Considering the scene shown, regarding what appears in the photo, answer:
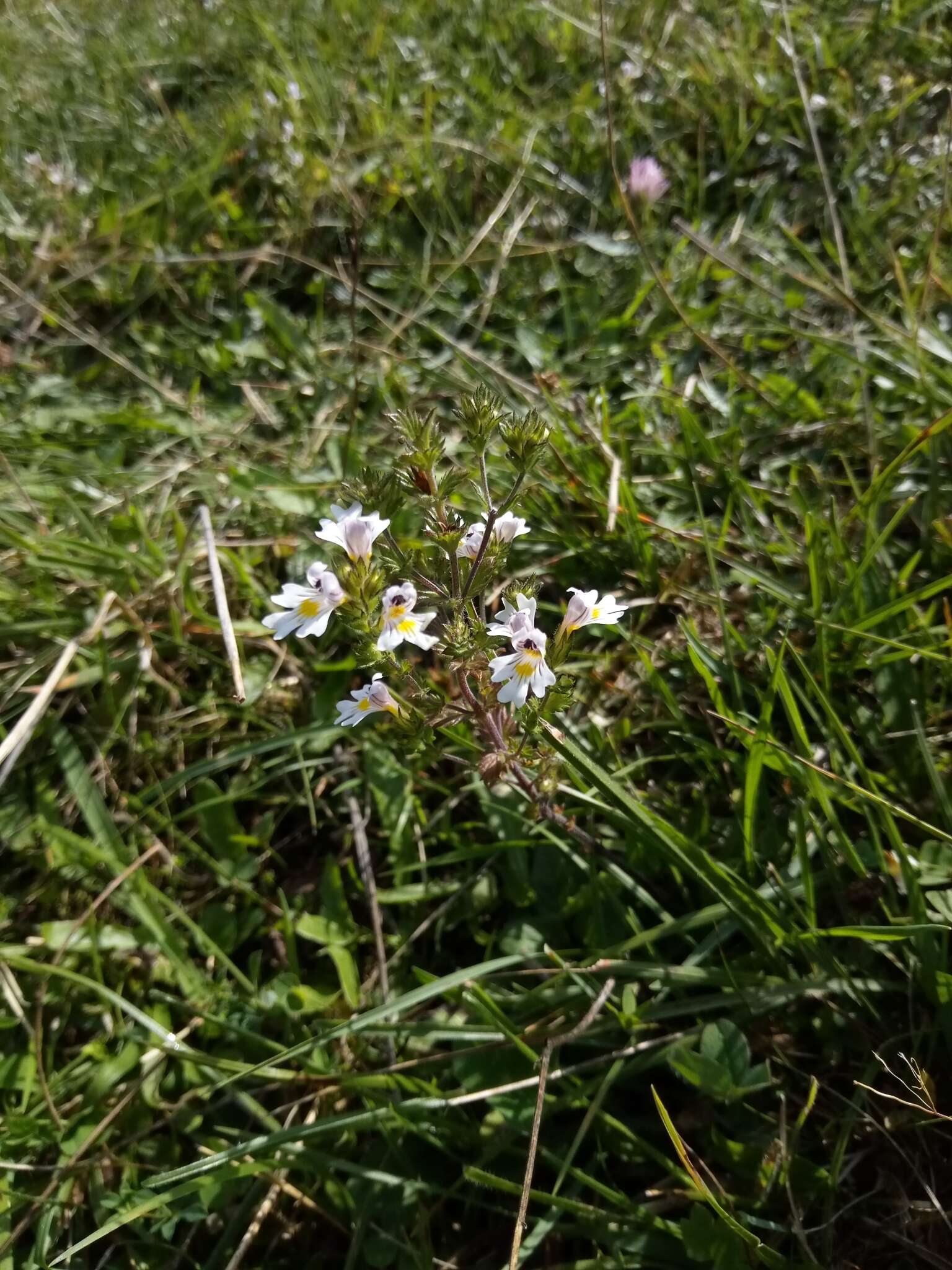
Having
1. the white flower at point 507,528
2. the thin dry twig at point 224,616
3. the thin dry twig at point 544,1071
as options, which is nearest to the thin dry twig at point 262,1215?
the thin dry twig at point 544,1071

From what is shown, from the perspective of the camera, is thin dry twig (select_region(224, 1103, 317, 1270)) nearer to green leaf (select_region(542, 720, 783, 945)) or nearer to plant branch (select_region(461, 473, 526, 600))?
green leaf (select_region(542, 720, 783, 945))

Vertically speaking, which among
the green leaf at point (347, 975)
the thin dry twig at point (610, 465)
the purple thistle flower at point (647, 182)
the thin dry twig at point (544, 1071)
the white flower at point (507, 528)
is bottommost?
the green leaf at point (347, 975)

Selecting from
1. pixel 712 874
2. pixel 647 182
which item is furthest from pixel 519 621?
pixel 647 182

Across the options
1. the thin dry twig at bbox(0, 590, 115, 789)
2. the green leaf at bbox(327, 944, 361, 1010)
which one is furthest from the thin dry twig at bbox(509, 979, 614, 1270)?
the thin dry twig at bbox(0, 590, 115, 789)

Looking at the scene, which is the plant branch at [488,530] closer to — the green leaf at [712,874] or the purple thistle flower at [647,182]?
the green leaf at [712,874]

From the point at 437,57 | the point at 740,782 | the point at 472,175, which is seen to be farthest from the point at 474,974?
the point at 437,57

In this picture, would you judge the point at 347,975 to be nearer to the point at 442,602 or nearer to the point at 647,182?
the point at 442,602

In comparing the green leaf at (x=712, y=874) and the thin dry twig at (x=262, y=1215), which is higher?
the green leaf at (x=712, y=874)

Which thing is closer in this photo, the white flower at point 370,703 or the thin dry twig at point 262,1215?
the white flower at point 370,703
